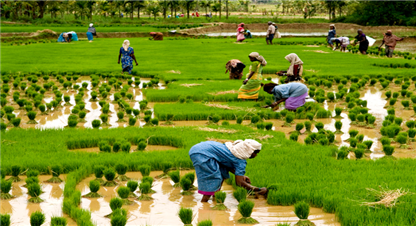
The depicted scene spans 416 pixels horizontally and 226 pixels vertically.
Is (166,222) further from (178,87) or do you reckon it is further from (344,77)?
(344,77)

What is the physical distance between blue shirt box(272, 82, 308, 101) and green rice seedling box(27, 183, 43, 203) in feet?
20.9

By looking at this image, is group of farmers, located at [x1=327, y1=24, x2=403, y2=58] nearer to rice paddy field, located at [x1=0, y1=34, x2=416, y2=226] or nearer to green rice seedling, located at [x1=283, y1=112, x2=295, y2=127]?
rice paddy field, located at [x1=0, y1=34, x2=416, y2=226]

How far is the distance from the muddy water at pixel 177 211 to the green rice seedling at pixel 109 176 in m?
0.14

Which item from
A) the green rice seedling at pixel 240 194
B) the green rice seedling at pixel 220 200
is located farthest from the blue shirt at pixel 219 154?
the green rice seedling at pixel 220 200

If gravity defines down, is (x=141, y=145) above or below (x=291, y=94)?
below

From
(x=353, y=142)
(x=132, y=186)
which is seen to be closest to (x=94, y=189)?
(x=132, y=186)

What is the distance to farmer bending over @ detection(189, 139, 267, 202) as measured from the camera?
552 centimetres

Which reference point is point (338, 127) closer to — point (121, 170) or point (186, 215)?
point (121, 170)

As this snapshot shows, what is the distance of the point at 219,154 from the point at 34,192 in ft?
7.41

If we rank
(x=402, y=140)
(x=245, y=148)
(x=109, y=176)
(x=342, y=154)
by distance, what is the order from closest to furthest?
1. (x=245, y=148)
2. (x=109, y=176)
3. (x=342, y=154)
4. (x=402, y=140)

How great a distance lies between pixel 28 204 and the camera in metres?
5.68

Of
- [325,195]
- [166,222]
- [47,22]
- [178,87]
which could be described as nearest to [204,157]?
[166,222]

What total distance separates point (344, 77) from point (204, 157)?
11840mm

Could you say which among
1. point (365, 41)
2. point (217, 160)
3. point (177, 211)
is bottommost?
point (177, 211)
